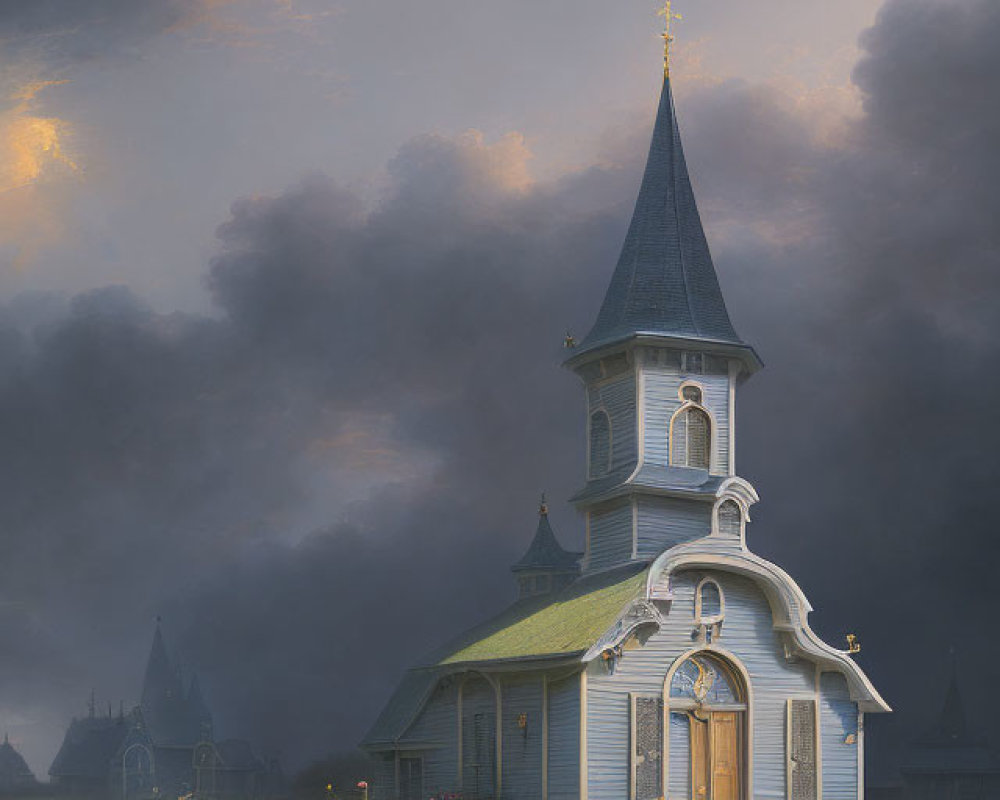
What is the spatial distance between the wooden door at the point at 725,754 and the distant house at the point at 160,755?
30.3 metres

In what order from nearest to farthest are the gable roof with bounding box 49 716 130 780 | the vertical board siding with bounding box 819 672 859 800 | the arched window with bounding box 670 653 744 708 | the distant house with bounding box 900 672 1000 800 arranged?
1. the arched window with bounding box 670 653 744 708
2. the vertical board siding with bounding box 819 672 859 800
3. the gable roof with bounding box 49 716 130 780
4. the distant house with bounding box 900 672 1000 800

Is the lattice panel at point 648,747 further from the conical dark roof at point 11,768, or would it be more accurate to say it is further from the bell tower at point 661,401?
the conical dark roof at point 11,768

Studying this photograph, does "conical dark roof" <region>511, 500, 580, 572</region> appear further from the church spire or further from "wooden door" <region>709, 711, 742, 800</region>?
"wooden door" <region>709, 711, 742, 800</region>

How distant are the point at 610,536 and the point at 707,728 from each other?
6.60 meters

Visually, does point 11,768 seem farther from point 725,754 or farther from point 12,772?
point 725,754

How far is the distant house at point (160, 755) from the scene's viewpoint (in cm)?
6931

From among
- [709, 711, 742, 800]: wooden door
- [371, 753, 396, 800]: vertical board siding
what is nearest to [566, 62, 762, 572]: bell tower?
[709, 711, 742, 800]: wooden door

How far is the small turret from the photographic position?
2201 inches

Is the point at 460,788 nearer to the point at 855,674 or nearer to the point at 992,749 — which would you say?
the point at 855,674

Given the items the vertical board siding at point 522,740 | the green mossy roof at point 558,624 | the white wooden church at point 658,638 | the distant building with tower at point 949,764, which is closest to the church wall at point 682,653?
the white wooden church at point 658,638

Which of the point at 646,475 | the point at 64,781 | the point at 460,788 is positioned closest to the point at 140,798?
the point at 64,781

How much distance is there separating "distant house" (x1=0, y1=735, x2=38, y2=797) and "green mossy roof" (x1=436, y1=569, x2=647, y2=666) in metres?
18.1

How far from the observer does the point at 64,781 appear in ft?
224

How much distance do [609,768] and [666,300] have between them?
13.4 m
